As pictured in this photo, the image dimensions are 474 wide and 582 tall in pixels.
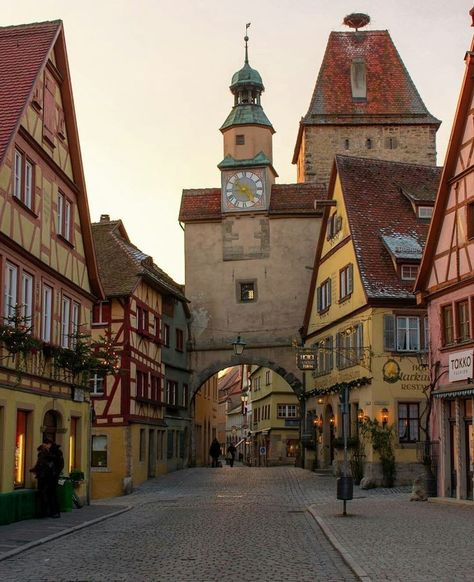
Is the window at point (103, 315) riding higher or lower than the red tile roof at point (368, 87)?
lower

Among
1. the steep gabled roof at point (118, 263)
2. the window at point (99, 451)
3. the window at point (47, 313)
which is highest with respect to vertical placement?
the steep gabled roof at point (118, 263)

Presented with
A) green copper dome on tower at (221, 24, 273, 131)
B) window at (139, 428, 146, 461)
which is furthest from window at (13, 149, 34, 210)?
green copper dome on tower at (221, 24, 273, 131)

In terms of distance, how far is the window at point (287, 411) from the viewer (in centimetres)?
6862

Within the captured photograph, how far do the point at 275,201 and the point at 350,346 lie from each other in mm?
14982

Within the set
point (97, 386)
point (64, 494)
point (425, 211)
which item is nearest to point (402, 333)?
point (425, 211)

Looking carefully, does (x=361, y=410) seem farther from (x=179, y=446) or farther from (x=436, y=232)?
(x=179, y=446)

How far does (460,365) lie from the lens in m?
24.9

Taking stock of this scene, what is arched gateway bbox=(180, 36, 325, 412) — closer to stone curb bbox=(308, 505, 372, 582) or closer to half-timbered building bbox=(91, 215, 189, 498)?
half-timbered building bbox=(91, 215, 189, 498)

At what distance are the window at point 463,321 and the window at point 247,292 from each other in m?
23.2

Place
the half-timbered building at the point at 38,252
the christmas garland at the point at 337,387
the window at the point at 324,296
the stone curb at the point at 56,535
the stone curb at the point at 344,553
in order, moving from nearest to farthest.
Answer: the stone curb at the point at 344,553
the stone curb at the point at 56,535
the half-timbered building at the point at 38,252
the christmas garland at the point at 337,387
the window at the point at 324,296

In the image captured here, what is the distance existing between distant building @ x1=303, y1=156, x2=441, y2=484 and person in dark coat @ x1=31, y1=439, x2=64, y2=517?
1064 cm

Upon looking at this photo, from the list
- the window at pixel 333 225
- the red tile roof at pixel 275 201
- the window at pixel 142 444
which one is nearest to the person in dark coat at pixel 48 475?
the window at pixel 142 444

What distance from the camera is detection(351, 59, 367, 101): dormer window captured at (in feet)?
198

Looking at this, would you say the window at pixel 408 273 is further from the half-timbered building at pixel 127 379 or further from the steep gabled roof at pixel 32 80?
the steep gabled roof at pixel 32 80
